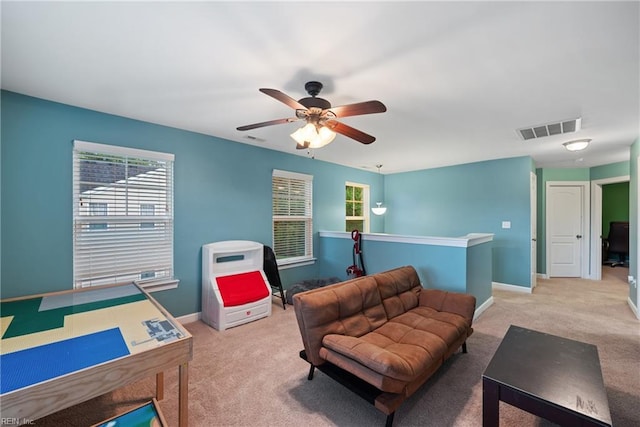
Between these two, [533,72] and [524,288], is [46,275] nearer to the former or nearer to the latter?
[533,72]

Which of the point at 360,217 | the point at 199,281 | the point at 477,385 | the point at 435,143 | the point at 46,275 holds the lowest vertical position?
the point at 477,385

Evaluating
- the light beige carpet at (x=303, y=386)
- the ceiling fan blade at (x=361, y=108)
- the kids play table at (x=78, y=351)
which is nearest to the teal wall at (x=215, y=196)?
the kids play table at (x=78, y=351)

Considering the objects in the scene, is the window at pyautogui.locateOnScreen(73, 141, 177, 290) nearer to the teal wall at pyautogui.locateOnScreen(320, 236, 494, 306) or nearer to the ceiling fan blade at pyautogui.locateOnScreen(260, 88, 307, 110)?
the ceiling fan blade at pyautogui.locateOnScreen(260, 88, 307, 110)

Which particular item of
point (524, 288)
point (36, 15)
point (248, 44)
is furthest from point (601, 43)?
point (524, 288)

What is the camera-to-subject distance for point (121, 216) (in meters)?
2.97

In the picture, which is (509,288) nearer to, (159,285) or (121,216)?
(159,285)

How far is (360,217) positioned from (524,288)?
3352mm

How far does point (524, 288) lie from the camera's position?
4.79m

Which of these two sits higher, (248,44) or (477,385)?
(248,44)

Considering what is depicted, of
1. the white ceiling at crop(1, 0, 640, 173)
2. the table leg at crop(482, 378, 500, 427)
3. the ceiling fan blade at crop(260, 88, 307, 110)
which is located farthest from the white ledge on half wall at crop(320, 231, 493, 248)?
the ceiling fan blade at crop(260, 88, 307, 110)

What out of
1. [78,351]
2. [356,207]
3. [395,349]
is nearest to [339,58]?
[395,349]

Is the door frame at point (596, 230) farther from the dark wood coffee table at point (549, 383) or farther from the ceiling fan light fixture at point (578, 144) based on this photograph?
the dark wood coffee table at point (549, 383)

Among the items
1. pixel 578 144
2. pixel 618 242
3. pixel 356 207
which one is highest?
pixel 578 144

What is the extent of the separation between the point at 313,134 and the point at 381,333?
5.76 feet
